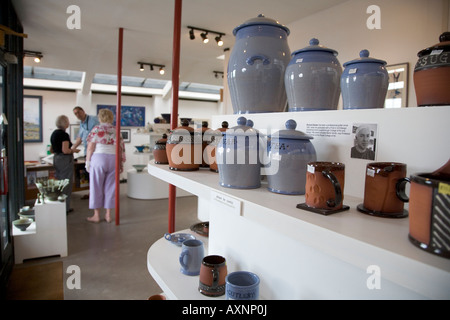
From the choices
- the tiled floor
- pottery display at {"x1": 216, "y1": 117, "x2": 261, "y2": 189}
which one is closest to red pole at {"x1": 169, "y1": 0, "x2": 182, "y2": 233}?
pottery display at {"x1": 216, "y1": 117, "x2": 261, "y2": 189}

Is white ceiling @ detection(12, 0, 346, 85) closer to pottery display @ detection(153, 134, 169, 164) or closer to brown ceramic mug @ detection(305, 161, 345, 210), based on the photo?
pottery display @ detection(153, 134, 169, 164)

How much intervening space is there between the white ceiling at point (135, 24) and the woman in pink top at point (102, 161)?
117 centimetres

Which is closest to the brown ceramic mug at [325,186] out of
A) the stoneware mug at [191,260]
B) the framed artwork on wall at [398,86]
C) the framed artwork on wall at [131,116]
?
the stoneware mug at [191,260]

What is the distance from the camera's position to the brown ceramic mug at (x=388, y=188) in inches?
24.3

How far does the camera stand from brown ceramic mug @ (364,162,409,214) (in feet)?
2.02

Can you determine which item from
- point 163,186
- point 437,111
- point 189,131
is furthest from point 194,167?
point 163,186

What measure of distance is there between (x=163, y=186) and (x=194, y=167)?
15.1 feet

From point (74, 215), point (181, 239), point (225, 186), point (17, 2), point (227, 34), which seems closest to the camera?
point (225, 186)

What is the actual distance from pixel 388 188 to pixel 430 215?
0.18 m

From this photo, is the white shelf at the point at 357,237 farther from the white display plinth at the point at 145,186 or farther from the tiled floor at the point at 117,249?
the white display plinth at the point at 145,186

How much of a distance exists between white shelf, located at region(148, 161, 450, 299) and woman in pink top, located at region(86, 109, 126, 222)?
346cm

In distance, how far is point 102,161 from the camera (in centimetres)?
396

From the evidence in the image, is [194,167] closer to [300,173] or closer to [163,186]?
[300,173]

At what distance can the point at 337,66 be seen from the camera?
893mm
